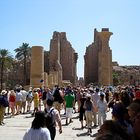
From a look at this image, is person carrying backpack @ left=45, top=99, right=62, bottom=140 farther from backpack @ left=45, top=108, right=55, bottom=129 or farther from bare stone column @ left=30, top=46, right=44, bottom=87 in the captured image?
bare stone column @ left=30, top=46, right=44, bottom=87

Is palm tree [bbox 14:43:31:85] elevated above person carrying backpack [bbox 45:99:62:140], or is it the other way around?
palm tree [bbox 14:43:31:85]

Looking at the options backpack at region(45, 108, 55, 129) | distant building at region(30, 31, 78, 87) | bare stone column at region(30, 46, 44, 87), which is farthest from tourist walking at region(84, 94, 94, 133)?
distant building at region(30, 31, 78, 87)

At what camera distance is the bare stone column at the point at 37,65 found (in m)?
39.2

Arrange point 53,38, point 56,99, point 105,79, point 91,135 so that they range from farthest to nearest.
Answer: point 53,38, point 105,79, point 56,99, point 91,135

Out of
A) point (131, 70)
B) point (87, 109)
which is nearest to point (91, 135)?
point (87, 109)

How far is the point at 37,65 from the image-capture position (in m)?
39.8

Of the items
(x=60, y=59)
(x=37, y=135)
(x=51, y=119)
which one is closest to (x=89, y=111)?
(x=51, y=119)

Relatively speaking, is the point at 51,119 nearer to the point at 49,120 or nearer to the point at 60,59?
the point at 49,120

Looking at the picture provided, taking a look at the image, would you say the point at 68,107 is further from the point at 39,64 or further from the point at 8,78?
the point at 8,78

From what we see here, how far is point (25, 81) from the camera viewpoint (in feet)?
227

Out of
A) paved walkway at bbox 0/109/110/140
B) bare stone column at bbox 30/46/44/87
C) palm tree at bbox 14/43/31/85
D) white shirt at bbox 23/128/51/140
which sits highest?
palm tree at bbox 14/43/31/85

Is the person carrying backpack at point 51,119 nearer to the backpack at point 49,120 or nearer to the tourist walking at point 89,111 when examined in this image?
the backpack at point 49,120

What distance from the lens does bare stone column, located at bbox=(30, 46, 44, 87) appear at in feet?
129

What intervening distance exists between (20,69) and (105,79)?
26086 mm
